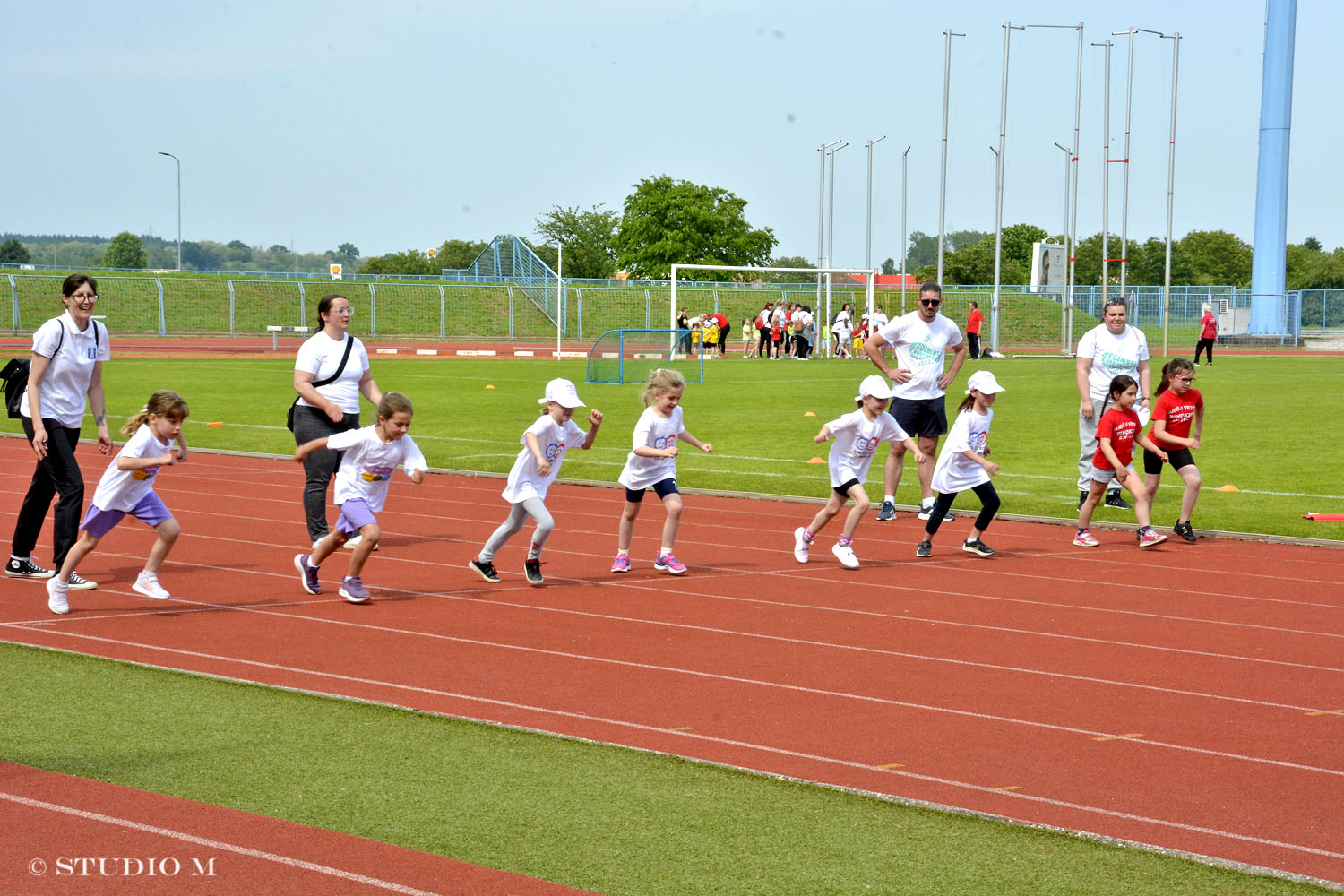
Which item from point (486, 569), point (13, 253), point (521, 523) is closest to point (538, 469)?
point (521, 523)

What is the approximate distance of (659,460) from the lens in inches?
386

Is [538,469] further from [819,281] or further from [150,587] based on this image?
[819,281]

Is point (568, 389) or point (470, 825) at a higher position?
point (568, 389)

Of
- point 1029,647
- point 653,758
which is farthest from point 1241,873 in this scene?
point 1029,647

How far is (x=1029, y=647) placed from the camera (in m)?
7.66

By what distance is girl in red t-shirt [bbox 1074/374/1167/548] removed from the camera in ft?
35.7

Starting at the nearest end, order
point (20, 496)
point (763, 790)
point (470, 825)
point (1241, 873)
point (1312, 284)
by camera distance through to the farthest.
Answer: point (1241, 873) → point (470, 825) → point (763, 790) → point (20, 496) → point (1312, 284)

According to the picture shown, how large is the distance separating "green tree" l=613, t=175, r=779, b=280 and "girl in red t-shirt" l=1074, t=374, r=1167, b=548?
260 ft

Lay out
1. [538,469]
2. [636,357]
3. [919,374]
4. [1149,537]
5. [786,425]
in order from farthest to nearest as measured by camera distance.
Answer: [636,357], [786,425], [919,374], [1149,537], [538,469]

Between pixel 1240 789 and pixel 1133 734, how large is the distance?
29.3 inches

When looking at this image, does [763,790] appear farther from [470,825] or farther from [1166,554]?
[1166,554]

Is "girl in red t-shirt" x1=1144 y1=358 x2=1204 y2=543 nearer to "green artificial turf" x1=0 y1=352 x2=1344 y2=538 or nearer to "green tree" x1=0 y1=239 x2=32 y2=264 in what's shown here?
"green artificial turf" x1=0 y1=352 x2=1344 y2=538

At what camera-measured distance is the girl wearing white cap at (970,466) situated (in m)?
10.3

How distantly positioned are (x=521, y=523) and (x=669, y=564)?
1092mm
